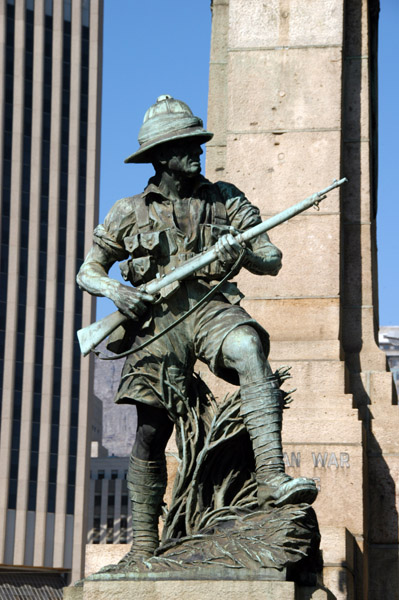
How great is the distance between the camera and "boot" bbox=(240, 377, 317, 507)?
7.02m

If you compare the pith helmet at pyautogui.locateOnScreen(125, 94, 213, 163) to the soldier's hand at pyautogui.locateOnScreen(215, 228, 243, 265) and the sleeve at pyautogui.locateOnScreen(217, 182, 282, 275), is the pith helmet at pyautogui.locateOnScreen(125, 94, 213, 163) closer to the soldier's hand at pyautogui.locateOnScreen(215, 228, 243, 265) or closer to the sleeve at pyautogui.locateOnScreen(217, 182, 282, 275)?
the sleeve at pyautogui.locateOnScreen(217, 182, 282, 275)

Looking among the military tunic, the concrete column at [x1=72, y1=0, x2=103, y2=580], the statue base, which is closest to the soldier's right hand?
the military tunic

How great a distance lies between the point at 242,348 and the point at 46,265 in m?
72.8

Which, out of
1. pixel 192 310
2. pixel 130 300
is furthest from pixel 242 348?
pixel 130 300

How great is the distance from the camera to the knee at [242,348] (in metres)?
7.38

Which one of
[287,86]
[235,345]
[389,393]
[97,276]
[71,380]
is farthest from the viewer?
[71,380]

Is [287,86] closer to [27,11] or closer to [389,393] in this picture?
[389,393]

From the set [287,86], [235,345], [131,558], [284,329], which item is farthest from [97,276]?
[287,86]

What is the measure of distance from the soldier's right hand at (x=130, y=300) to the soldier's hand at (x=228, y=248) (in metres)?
0.47

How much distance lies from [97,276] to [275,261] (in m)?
1.01

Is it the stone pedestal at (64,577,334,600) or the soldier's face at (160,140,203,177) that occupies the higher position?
the soldier's face at (160,140,203,177)

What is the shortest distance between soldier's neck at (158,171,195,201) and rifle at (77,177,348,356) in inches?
18.4

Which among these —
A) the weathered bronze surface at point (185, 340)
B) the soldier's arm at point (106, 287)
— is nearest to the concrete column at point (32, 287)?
the soldier's arm at point (106, 287)

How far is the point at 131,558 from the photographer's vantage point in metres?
7.59
